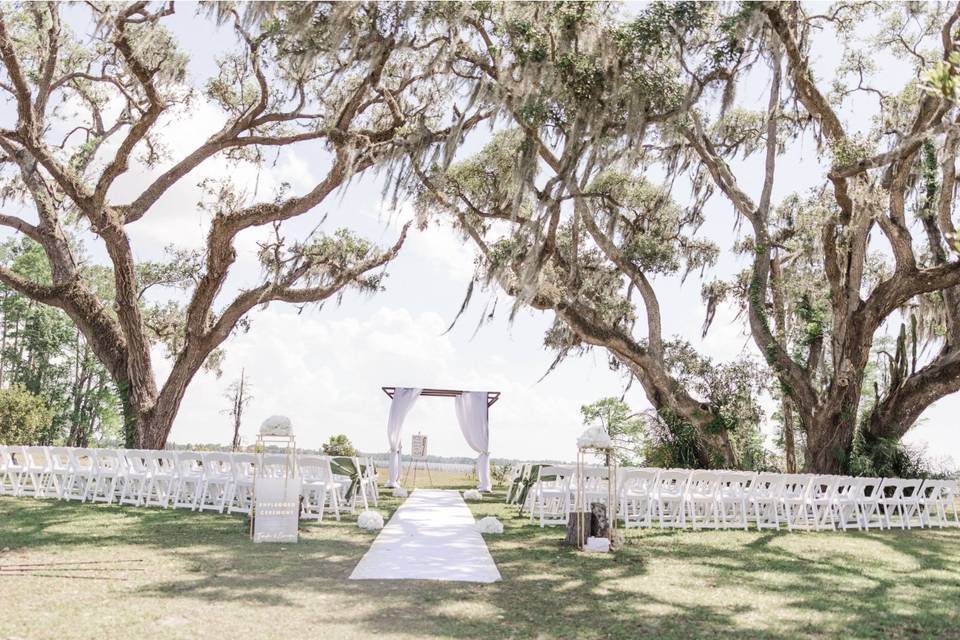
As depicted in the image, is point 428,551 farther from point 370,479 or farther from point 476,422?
point 476,422

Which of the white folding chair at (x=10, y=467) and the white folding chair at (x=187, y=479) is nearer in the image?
the white folding chair at (x=187, y=479)

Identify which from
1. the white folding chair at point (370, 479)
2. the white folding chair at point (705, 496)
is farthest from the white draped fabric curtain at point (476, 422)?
the white folding chair at point (705, 496)

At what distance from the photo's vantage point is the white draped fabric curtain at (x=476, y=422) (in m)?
15.1

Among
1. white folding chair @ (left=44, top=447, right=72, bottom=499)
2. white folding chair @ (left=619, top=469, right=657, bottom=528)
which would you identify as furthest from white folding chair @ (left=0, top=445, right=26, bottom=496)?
white folding chair @ (left=619, top=469, right=657, bottom=528)

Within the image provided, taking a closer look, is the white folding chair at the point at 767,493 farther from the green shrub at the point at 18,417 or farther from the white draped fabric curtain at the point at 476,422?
the green shrub at the point at 18,417

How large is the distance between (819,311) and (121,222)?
37.0 feet

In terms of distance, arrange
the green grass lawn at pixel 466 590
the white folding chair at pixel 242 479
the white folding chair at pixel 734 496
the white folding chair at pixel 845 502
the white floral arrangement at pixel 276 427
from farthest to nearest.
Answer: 1. the white folding chair at pixel 845 502
2. the white folding chair at pixel 734 496
3. the white folding chair at pixel 242 479
4. the white floral arrangement at pixel 276 427
5. the green grass lawn at pixel 466 590

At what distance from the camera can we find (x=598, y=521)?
7148 mm

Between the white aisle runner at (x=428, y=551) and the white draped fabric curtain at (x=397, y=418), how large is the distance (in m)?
5.21

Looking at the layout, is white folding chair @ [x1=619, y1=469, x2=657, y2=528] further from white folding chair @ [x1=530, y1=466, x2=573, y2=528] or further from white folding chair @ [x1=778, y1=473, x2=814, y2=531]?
white folding chair @ [x1=778, y1=473, x2=814, y2=531]

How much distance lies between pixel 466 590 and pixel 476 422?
10459mm

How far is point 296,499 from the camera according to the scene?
685 centimetres

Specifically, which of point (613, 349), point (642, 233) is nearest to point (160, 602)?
point (613, 349)

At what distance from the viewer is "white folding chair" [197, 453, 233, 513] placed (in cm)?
855
